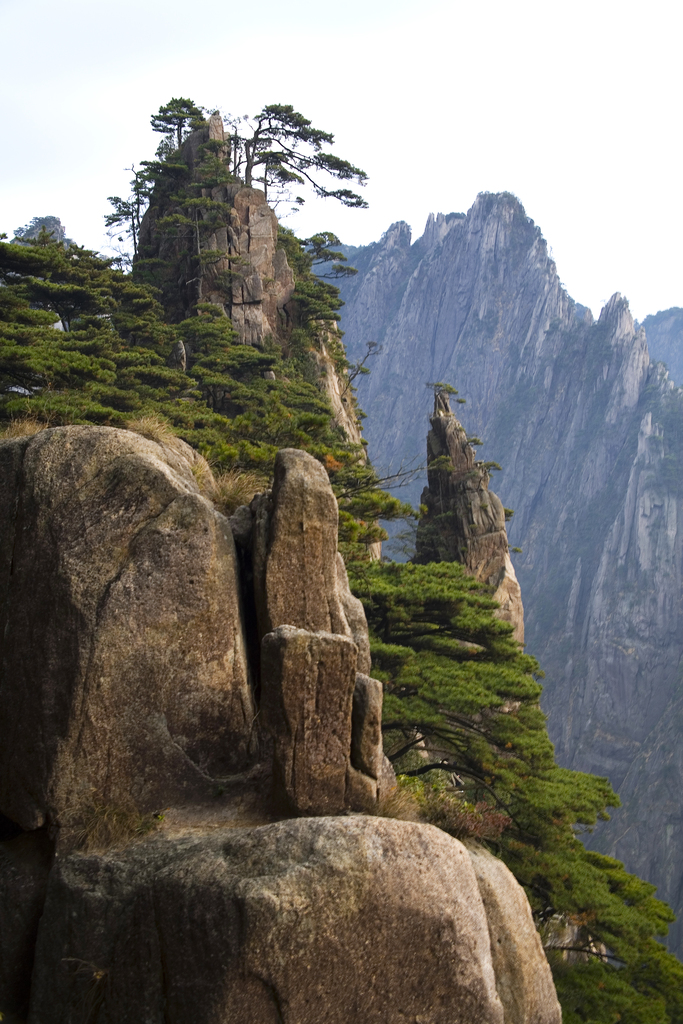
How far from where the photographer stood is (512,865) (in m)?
11.2

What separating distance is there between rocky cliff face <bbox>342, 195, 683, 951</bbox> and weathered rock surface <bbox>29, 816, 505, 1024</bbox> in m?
51.2

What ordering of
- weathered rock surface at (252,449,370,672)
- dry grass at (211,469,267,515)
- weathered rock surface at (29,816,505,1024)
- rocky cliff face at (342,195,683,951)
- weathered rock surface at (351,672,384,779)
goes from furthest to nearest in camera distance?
rocky cliff face at (342,195,683,951) → dry grass at (211,469,267,515) → weathered rock surface at (252,449,370,672) → weathered rock surface at (351,672,384,779) → weathered rock surface at (29,816,505,1024)

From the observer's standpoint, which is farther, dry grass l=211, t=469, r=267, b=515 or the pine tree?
the pine tree

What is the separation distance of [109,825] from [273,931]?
4.85 ft

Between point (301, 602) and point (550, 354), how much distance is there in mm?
115201

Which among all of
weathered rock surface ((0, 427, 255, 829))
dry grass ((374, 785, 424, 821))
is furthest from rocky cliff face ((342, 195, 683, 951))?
weathered rock surface ((0, 427, 255, 829))

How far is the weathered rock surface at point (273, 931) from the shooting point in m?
4.10

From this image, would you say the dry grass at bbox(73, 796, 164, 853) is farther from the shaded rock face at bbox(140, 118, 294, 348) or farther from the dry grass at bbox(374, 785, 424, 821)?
the shaded rock face at bbox(140, 118, 294, 348)

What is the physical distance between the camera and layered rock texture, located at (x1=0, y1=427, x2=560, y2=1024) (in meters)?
4.25

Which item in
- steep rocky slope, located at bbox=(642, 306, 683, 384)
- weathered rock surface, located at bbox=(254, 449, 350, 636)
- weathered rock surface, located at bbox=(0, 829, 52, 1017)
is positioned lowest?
weathered rock surface, located at bbox=(0, 829, 52, 1017)

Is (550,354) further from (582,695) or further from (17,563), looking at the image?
(17,563)

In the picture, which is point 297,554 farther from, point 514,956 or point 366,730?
point 514,956

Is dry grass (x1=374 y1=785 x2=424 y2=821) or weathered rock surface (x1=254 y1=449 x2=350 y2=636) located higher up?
weathered rock surface (x1=254 y1=449 x2=350 y2=636)

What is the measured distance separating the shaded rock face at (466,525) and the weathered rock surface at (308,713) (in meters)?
21.1
